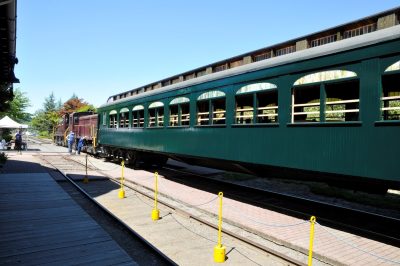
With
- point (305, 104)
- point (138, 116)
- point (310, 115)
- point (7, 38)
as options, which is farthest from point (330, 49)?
point (138, 116)

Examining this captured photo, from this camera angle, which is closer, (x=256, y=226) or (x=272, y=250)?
(x=272, y=250)

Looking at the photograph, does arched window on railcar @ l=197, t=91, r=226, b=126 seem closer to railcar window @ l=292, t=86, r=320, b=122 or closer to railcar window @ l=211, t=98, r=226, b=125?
railcar window @ l=211, t=98, r=226, b=125

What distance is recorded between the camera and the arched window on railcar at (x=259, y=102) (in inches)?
311

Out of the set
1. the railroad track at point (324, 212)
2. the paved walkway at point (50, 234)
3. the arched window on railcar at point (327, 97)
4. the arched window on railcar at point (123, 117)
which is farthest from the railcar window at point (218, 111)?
the arched window on railcar at point (123, 117)

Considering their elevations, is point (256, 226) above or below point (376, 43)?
below

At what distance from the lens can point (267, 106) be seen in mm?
7992

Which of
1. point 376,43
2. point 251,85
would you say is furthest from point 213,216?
point 376,43

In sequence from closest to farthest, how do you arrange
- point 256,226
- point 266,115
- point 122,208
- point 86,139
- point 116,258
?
point 116,258 < point 256,226 < point 266,115 < point 122,208 < point 86,139

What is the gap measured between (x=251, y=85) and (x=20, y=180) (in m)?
9.68

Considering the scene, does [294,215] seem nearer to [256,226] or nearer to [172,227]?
[256,226]

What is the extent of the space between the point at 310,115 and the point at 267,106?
1140mm

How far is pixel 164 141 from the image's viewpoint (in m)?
12.4

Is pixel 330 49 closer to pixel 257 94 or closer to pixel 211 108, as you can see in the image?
pixel 257 94

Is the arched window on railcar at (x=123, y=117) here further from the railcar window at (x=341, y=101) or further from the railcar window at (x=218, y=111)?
the railcar window at (x=341, y=101)
